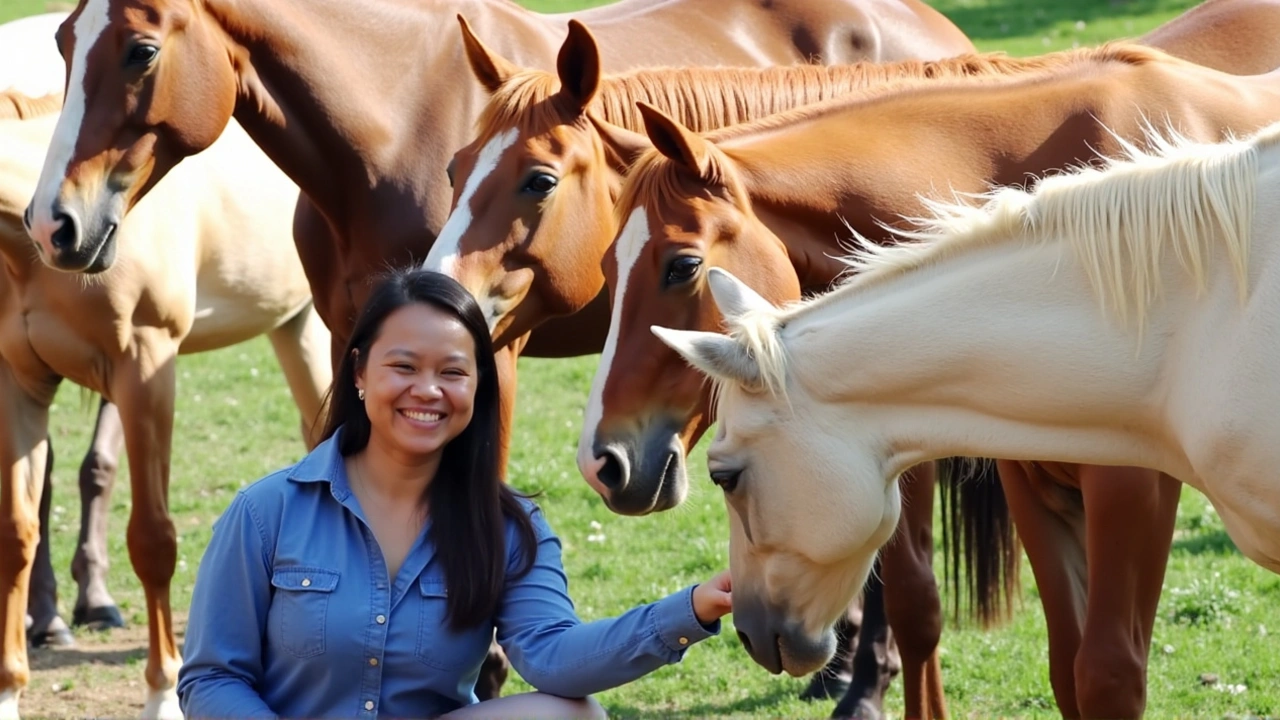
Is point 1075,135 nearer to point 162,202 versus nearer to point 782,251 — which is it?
point 782,251

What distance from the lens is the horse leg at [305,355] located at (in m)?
6.73

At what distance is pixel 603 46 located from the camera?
17.6 ft

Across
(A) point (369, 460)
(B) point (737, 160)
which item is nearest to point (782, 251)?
(B) point (737, 160)

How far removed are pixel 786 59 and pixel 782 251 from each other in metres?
2.25

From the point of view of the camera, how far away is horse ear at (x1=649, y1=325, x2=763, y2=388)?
291 centimetres

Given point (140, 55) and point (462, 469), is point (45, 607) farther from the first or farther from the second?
point (462, 469)

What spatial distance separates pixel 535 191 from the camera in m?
4.07

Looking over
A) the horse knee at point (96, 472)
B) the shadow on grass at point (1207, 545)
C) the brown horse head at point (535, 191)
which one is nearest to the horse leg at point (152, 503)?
the horse knee at point (96, 472)

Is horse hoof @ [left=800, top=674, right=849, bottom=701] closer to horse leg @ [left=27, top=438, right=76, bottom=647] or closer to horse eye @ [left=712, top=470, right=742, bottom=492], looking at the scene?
horse eye @ [left=712, top=470, right=742, bottom=492]

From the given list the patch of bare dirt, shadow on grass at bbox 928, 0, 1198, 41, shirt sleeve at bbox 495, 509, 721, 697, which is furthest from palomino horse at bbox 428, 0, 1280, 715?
shadow on grass at bbox 928, 0, 1198, 41

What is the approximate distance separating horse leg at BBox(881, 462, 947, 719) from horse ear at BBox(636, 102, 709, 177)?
1.32m

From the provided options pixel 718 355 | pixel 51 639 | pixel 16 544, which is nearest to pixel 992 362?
pixel 718 355

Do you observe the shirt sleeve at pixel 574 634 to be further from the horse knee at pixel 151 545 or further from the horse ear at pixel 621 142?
the horse knee at pixel 151 545

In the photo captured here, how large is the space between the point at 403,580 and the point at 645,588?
125 inches
